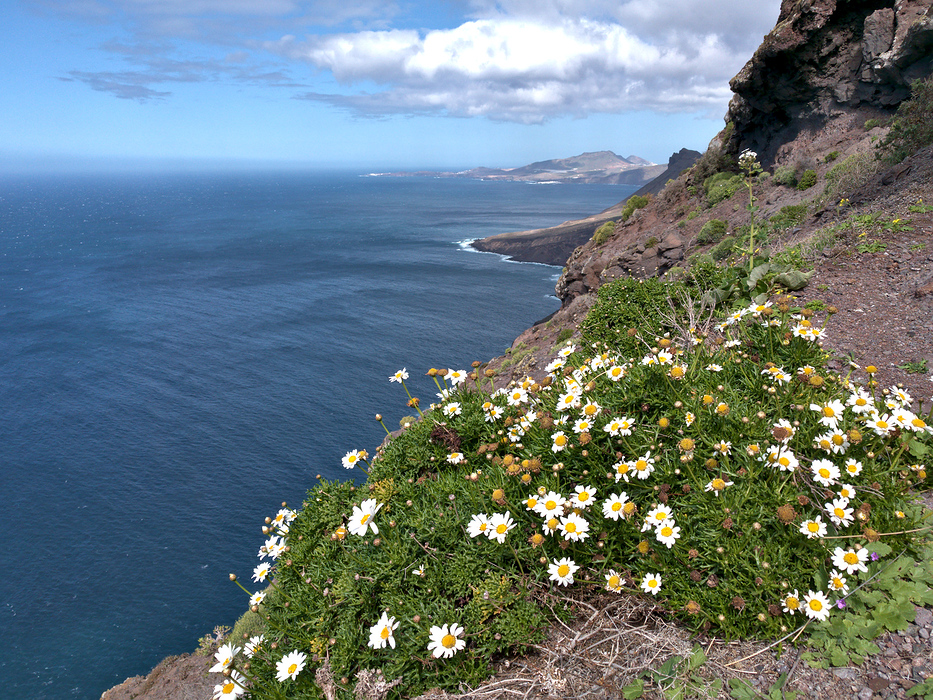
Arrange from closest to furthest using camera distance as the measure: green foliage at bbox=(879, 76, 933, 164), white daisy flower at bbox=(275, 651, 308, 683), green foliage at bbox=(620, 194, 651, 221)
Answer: white daisy flower at bbox=(275, 651, 308, 683)
green foliage at bbox=(879, 76, 933, 164)
green foliage at bbox=(620, 194, 651, 221)

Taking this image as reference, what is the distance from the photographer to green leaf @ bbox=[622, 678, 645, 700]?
9.57ft

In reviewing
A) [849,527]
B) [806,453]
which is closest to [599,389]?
[806,453]

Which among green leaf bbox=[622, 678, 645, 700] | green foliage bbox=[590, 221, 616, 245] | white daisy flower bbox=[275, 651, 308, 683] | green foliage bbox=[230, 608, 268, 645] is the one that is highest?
green foliage bbox=[590, 221, 616, 245]

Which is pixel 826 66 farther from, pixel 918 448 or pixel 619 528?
pixel 619 528

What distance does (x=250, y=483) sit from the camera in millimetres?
40156

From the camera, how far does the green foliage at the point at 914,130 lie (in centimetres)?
1412

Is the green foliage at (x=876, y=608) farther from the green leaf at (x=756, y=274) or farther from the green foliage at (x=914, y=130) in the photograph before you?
the green foliage at (x=914, y=130)

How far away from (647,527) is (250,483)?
138ft

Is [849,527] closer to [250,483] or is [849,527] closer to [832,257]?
[832,257]

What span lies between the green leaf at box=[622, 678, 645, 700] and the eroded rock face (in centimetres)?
2657

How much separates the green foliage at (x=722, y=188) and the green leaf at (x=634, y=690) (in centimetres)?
2799

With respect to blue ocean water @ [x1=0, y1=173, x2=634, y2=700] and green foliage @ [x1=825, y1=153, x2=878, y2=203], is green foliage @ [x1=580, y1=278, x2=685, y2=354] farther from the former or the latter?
blue ocean water @ [x1=0, y1=173, x2=634, y2=700]

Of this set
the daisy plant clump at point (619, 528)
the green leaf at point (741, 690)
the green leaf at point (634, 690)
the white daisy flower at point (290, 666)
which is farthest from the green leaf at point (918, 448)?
the white daisy flower at point (290, 666)

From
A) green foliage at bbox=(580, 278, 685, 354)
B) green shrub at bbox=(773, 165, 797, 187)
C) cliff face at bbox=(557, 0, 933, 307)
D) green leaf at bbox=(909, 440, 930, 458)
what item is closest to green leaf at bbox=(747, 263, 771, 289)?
green foliage at bbox=(580, 278, 685, 354)
